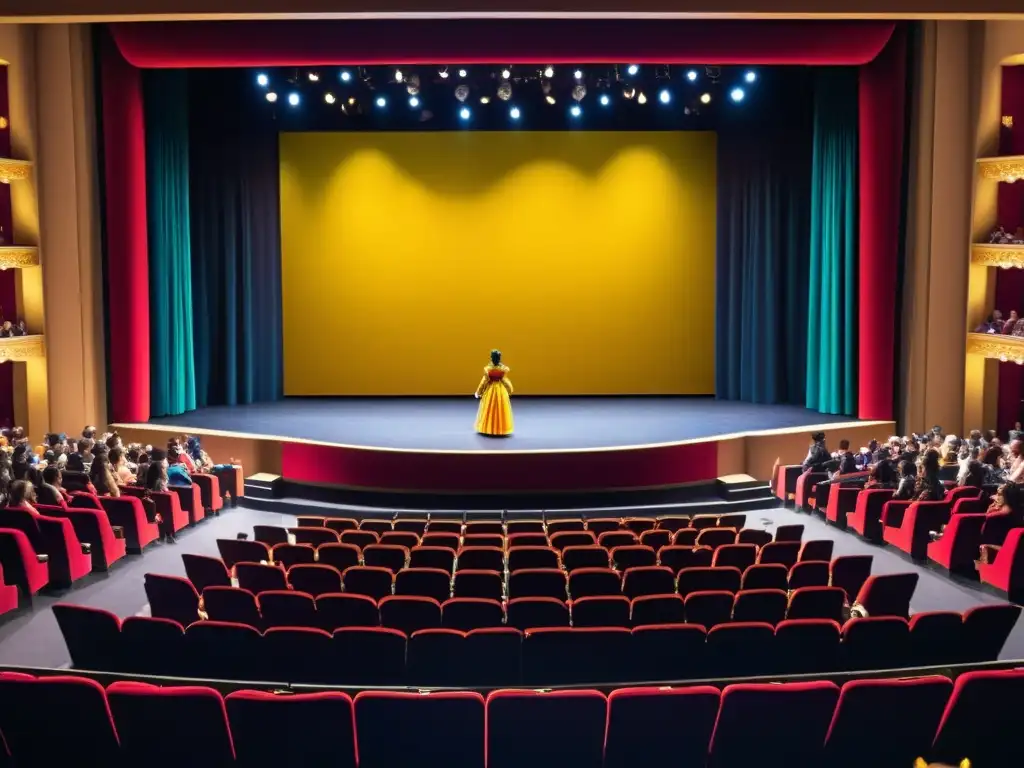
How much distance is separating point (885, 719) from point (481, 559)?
3.68m

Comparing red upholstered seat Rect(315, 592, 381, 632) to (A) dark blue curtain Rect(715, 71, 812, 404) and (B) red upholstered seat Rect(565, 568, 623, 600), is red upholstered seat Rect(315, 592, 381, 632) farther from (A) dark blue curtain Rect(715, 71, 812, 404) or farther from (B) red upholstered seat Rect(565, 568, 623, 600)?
(A) dark blue curtain Rect(715, 71, 812, 404)

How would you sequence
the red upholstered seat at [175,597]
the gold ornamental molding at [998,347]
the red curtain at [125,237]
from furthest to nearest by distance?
the red curtain at [125,237] < the gold ornamental molding at [998,347] < the red upholstered seat at [175,597]

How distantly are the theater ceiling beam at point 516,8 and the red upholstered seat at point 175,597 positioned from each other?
4.69 meters

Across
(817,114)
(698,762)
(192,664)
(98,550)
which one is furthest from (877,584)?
(817,114)

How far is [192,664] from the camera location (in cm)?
611

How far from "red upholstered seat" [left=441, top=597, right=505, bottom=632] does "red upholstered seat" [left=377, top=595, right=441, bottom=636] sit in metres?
0.06

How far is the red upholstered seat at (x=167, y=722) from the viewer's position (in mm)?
4805

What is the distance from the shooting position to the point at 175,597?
7.05 metres

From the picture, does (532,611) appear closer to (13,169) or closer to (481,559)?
(481,559)

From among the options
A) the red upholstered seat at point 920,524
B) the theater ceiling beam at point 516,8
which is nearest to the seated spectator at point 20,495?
the theater ceiling beam at point 516,8

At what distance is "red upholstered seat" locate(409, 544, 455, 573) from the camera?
8062mm

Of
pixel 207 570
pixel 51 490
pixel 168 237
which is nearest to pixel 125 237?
pixel 168 237

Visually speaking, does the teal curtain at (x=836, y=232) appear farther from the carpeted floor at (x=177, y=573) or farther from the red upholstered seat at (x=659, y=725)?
the red upholstered seat at (x=659, y=725)

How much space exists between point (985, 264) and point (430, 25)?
7.84 metres
